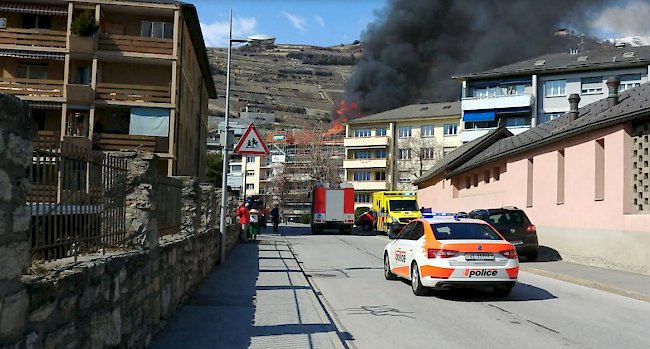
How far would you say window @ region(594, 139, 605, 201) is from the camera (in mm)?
18359

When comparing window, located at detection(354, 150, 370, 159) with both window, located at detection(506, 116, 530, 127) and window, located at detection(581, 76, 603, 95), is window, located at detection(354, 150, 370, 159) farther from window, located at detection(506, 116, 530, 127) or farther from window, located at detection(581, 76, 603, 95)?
window, located at detection(581, 76, 603, 95)

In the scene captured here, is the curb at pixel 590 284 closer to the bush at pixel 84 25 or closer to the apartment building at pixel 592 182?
the apartment building at pixel 592 182

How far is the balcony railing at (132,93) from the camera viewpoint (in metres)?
31.6

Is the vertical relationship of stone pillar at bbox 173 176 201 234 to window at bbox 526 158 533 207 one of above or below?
below

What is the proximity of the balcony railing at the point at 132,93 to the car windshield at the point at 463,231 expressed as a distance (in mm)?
22946

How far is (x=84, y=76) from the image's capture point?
3259cm

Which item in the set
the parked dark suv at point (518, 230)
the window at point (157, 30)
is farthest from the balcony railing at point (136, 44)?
the parked dark suv at point (518, 230)

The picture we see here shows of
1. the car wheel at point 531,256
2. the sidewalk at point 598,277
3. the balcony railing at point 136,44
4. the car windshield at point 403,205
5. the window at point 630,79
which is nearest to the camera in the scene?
the sidewalk at point 598,277

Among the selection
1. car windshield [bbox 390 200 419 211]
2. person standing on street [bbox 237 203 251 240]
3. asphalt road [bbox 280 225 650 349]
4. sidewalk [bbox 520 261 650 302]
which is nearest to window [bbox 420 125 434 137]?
car windshield [bbox 390 200 419 211]

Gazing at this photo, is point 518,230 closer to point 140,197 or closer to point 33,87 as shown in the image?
point 140,197

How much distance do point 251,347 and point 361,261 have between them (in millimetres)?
13093

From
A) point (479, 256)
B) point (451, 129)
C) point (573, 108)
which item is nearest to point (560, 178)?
point (573, 108)

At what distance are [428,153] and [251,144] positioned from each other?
60.0 metres

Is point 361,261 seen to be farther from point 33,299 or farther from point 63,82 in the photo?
point 63,82
